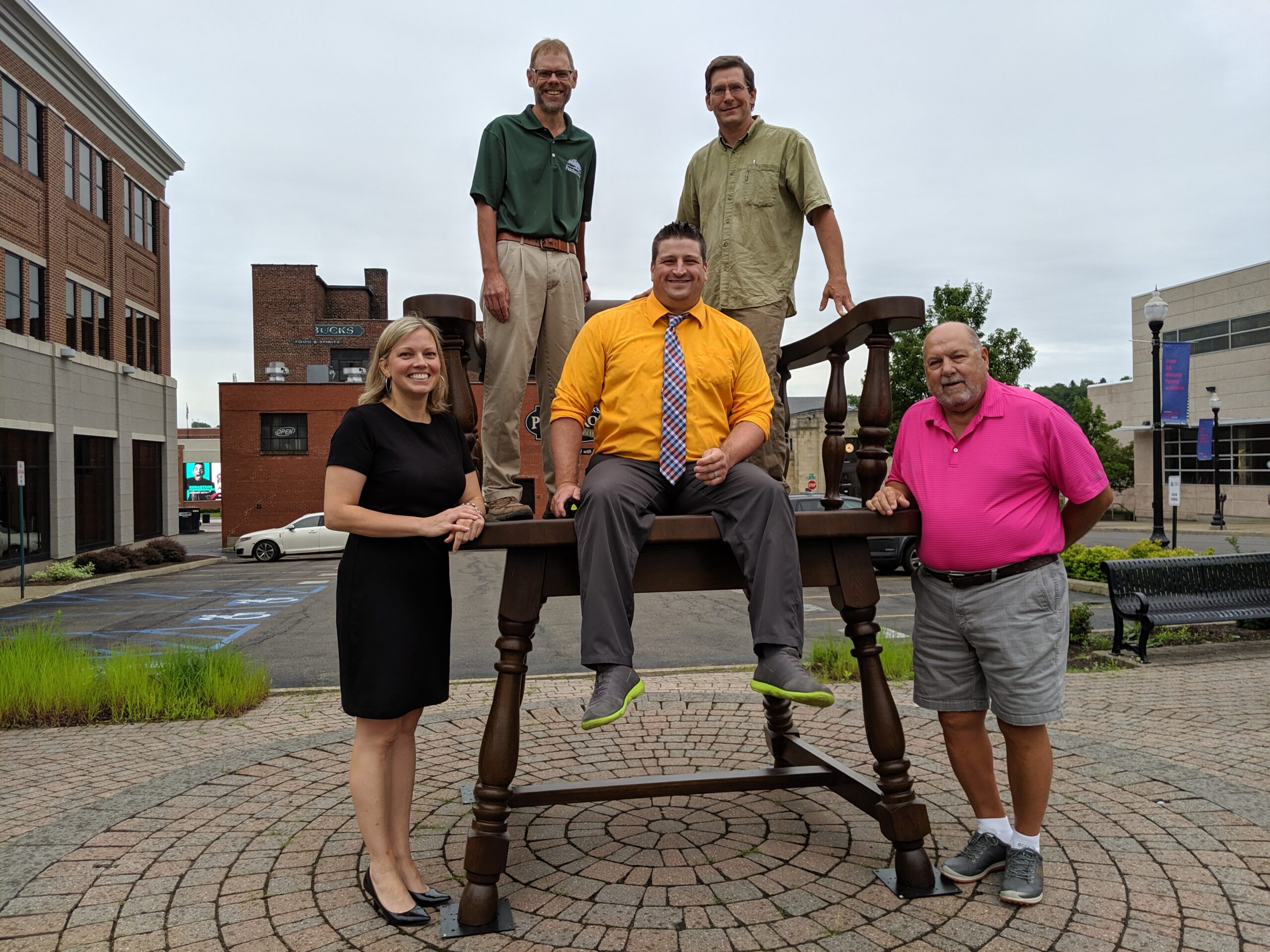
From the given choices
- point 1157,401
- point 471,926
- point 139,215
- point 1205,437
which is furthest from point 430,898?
point 1205,437

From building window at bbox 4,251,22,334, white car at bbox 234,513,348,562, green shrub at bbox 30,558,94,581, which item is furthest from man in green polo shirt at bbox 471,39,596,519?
white car at bbox 234,513,348,562

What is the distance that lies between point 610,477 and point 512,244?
4.66ft

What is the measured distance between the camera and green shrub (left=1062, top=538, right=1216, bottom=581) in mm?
12648

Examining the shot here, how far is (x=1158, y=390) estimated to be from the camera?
16609 millimetres

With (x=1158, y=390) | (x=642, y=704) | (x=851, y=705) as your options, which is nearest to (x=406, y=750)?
(x=642, y=704)

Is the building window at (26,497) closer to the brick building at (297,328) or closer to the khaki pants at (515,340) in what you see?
the khaki pants at (515,340)

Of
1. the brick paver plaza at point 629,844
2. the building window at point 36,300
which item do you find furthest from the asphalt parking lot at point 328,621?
the building window at point 36,300

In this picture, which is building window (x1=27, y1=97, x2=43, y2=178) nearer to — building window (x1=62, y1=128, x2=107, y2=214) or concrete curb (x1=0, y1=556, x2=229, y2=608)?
building window (x1=62, y1=128, x2=107, y2=214)

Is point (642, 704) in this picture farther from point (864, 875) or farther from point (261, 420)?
point (261, 420)

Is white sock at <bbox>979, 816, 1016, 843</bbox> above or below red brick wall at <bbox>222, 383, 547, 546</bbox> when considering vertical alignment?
below

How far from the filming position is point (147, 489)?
96.1 ft

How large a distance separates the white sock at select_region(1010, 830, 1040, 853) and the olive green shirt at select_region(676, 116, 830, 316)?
2421 millimetres

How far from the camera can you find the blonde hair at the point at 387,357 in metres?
3.13

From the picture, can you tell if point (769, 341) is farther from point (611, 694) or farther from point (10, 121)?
point (10, 121)
